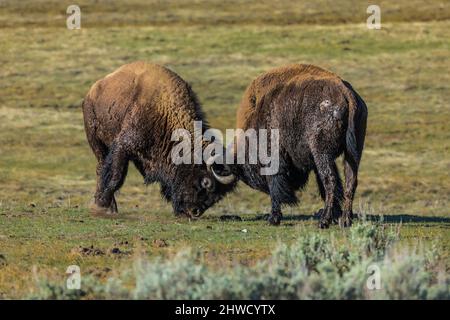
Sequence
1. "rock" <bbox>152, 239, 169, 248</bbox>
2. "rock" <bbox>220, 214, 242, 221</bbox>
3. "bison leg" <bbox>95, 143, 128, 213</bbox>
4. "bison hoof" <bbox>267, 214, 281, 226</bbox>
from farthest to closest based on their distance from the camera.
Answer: "bison leg" <bbox>95, 143, 128, 213</bbox>
"rock" <bbox>220, 214, 242, 221</bbox>
"bison hoof" <bbox>267, 214, 281, 226</bbox>
"rock" <bbox>152, 239, 169, 248</bbox>

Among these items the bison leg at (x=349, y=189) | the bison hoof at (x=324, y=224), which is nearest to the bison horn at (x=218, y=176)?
the bison hoof at (x=324, y=224)

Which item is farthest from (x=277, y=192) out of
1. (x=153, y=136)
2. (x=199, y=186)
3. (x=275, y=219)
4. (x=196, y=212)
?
(x=153, y=136)

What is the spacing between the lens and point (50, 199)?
25.9 meters

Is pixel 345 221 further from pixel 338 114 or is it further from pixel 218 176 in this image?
pixel 218 176

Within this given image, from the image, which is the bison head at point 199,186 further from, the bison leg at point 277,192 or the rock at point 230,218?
the bison leg at point 277,192

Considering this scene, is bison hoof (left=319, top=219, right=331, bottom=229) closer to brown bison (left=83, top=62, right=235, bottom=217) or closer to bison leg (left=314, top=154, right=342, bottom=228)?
bison leg (left=314, top=154, right=342, bottom=228)

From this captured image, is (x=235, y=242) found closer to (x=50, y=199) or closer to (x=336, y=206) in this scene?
(x=336, y=206)

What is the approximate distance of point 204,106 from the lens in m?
39.0

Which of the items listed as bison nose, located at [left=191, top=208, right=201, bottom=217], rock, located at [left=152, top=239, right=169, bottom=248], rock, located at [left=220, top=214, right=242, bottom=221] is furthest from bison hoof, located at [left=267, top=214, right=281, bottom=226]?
rock, located at [left=152, top=239, right=169, bottom=248]

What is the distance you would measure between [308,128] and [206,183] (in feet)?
6.87

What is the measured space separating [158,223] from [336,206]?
2.82 meters

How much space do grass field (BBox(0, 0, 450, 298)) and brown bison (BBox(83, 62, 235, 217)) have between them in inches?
21.1

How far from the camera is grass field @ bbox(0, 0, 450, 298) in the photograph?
46.7ft
